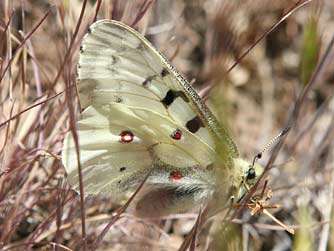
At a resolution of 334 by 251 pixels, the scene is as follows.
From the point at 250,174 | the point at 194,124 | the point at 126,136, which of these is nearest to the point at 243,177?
the point at 250,174

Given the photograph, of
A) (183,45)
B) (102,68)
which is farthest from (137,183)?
(183,45)

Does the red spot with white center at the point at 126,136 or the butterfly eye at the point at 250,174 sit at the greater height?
the red spot with white center at the point at 126,136

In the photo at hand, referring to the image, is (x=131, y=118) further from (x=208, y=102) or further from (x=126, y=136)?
(x=208, y=102)

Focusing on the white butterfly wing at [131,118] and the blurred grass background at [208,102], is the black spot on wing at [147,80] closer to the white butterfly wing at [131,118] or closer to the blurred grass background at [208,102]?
the white butterfly wing at [131,118]

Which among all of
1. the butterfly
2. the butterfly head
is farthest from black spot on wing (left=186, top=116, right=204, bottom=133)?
the butterfly head

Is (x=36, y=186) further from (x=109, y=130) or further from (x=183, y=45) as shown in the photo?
(x=183, y=45)

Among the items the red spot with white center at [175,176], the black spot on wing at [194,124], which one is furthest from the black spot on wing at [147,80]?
the red spot with white center at [175,176]

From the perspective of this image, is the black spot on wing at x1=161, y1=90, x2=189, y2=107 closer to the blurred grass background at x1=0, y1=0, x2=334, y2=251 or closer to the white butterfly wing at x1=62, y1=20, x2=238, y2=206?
the white butterfly wing at x1=62, y1=20, x2=238, y2=206
